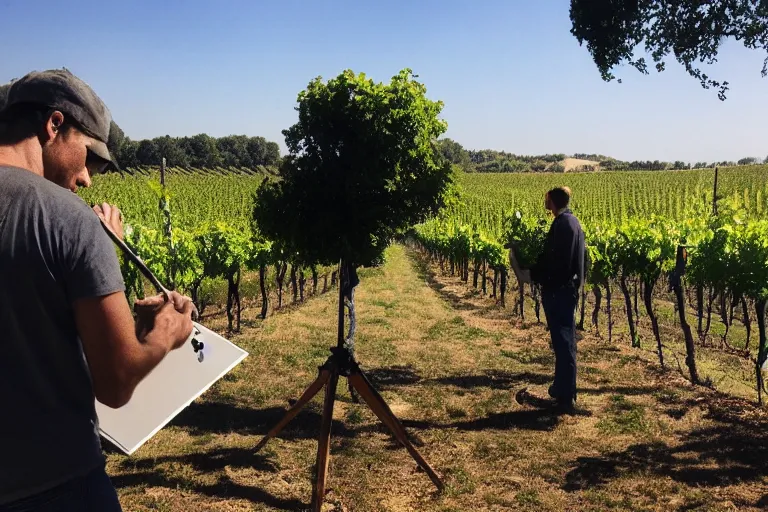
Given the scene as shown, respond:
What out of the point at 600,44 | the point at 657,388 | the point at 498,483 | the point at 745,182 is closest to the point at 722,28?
the point at 600,44

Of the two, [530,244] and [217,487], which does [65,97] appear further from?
[530,244]

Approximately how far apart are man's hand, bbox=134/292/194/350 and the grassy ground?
3516 millimetres

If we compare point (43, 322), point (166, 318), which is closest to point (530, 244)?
point (166, 318)

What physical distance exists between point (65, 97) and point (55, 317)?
611 mm

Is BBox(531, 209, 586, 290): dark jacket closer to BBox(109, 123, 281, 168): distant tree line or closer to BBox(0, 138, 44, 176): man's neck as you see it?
BBox(0, 138, 44, 176): man's neck

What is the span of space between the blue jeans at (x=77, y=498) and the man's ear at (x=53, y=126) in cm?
96

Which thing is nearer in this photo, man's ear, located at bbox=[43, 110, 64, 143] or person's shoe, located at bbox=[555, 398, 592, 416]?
man's ear, located at bbox=[43, 110, 64, 143]

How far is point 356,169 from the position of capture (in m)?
5.42

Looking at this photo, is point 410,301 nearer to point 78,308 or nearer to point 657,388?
point 657,388

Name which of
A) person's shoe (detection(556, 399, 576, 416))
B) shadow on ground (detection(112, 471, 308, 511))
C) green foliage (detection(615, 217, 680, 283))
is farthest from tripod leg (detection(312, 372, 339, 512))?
green foliage (detection(615, 217, 680, 283))

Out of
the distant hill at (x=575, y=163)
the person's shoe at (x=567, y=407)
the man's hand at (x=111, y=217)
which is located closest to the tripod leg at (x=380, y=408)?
the person's shoe at (x=567, y=407)

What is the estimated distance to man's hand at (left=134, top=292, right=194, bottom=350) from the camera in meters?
1.66

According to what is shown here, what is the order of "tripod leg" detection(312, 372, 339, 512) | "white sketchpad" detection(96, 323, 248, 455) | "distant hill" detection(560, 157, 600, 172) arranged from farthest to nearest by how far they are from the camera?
"distant hill" detection(560, 157, 600, 172), "tripod leg" detection(312, 372, 339, 512), "white sketchpad" detection(96, 323, 248, 455)

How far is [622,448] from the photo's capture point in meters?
6.10
